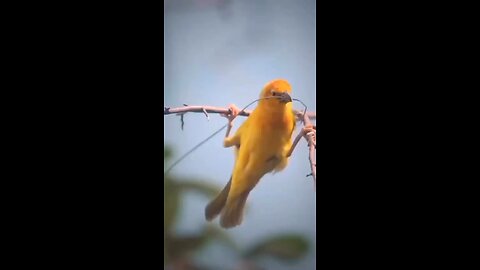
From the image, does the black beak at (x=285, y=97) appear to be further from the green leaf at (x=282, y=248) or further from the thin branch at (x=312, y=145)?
the green leaf at (x=282, y=248)

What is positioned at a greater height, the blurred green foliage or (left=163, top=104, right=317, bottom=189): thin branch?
(left=163, top=104, right=317, bottom=189): thin branch

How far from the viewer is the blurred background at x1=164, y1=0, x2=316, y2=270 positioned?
163 centimetres

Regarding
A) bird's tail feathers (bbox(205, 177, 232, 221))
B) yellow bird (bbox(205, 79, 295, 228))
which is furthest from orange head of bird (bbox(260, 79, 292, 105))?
bird's tail feathers (bbox(205, 177, 232, 221))

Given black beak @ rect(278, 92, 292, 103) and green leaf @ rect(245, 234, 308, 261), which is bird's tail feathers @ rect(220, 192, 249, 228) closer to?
green leaf @ rect(245, 234, 308, 261)

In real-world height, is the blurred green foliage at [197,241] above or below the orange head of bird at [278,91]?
below

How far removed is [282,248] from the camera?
165 centimetres

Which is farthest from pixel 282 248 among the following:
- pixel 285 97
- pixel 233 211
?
pixel 285 97

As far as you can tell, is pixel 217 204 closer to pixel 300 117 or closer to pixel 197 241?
pixel 197 241

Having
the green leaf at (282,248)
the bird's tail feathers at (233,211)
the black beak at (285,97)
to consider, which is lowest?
the green leaf at (282,248)

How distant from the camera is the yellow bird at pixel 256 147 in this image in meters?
1.63

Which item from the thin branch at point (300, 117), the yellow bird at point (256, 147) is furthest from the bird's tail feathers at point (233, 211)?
the thin branch at point (300, 117)
